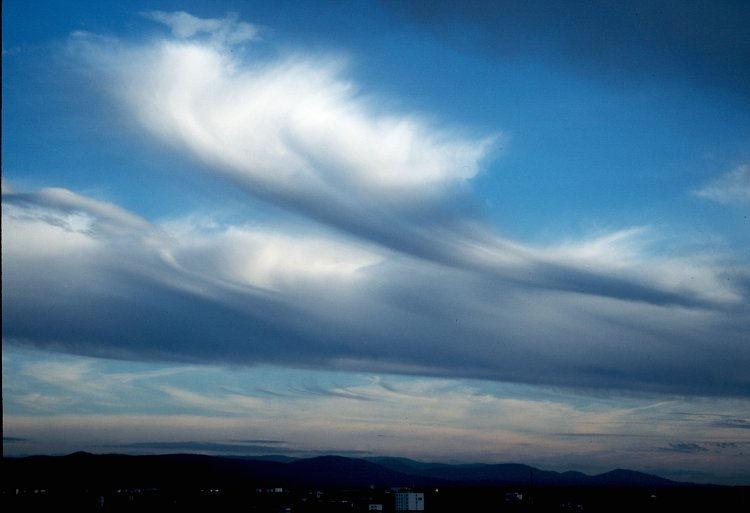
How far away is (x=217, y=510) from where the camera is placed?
181m

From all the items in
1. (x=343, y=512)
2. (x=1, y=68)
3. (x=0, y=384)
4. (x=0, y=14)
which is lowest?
(x=343, y=512)

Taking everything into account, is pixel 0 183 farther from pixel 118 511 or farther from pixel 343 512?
pixel 343 512

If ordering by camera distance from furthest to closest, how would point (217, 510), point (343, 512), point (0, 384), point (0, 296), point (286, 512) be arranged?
1. point (343, 512)
2. point (217, 510)
3. point (286, 512)
4. point (0, 296)
5. point (0, 384)

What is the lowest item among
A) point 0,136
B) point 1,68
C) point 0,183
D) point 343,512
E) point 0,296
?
point 343,512

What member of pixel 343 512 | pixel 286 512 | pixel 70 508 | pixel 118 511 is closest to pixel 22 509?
pixel 70 508

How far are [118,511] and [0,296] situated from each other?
15875 centimetres

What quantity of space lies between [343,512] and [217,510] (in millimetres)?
33599

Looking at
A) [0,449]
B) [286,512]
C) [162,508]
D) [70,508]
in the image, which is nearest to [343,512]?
[286,512]

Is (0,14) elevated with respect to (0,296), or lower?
elevated

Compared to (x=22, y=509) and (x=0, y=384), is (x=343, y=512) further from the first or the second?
(x=0, y=384)

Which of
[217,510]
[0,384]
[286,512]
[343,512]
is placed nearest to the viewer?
[0,384]

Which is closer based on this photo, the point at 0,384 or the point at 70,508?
the point at 0,384

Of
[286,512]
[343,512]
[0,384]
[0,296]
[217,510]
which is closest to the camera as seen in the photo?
[0,384]

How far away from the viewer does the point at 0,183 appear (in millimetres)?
30141
